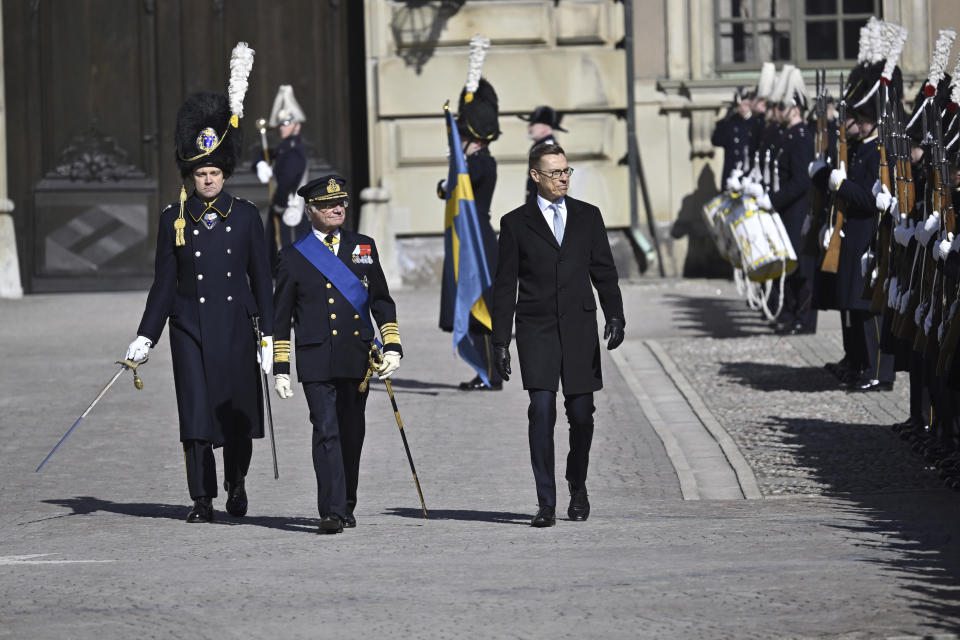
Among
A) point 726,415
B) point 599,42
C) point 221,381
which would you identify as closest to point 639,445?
point 726,415

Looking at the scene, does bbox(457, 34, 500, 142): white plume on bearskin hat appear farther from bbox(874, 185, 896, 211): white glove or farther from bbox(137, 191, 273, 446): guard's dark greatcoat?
bbox(137, 191, 273, 446): guard's dark greatcoat

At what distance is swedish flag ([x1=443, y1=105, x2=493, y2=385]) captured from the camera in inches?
542

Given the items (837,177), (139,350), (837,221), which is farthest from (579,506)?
(837,221)

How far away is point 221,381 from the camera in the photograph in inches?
357

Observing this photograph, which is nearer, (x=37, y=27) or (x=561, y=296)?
(x=561, y=296)

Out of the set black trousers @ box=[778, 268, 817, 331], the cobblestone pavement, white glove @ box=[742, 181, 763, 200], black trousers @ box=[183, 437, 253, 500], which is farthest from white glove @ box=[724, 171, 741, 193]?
black trousers @ box=[183, 437, 253, 500]

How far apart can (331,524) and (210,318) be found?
1188 mm

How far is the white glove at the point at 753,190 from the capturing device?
16328 mm

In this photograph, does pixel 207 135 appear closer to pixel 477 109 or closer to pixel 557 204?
pixel 557 204

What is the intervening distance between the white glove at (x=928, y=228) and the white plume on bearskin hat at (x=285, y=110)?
813 centimetres

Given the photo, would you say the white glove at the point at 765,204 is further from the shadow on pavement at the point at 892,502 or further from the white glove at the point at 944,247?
the white glove at the point at 944,247

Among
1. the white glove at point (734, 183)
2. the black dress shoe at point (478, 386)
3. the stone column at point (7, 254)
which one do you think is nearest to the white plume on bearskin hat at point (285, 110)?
the stone column at point (7, 254)

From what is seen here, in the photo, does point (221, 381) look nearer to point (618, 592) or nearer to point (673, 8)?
point (618, 592)

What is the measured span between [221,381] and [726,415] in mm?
4287
